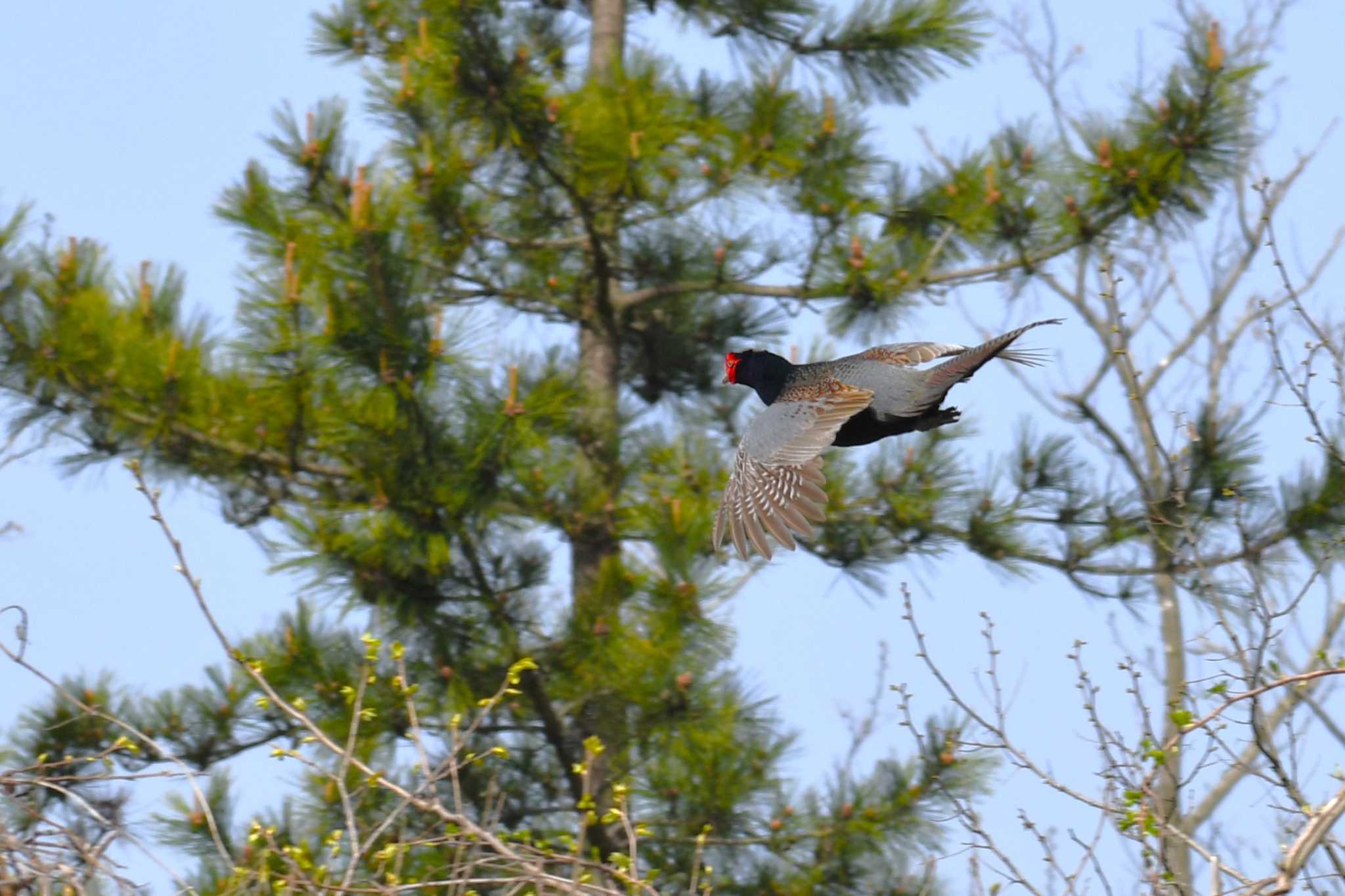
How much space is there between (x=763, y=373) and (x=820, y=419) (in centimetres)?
60

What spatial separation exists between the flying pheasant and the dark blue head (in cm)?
11

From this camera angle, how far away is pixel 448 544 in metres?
5.45

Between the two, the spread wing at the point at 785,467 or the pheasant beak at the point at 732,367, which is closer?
the spread wing at the point at 785,467

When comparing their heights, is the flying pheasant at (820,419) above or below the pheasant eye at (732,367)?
below

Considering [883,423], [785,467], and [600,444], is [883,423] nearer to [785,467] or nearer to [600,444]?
[785,467]

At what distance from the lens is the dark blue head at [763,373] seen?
3848mm

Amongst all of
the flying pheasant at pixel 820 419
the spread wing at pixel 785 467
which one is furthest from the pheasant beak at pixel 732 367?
the spread wing at pixel 785 467

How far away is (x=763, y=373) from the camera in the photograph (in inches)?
153

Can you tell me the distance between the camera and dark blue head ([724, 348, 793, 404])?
3.85 meters

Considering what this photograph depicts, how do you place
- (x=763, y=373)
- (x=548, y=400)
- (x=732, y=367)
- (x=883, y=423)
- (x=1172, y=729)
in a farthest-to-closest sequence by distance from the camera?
(x=548, y=400) < (x=732, y=367) < (x=763, y=373) < (x=883, y=423) < (x=1172, y=729)

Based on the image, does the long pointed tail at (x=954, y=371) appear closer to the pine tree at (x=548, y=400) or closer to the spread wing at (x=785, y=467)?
the spread wing at (x=785, y=467)

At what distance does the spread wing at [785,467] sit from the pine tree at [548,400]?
1.80 meters

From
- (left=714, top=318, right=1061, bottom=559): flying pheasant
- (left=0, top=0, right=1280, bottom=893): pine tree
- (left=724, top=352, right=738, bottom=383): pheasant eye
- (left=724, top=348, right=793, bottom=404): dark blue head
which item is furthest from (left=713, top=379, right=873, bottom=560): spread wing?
(left=0, top=0, right=1280, bottom=893): pine tree

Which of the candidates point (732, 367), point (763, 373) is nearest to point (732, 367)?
point (732, 367)
